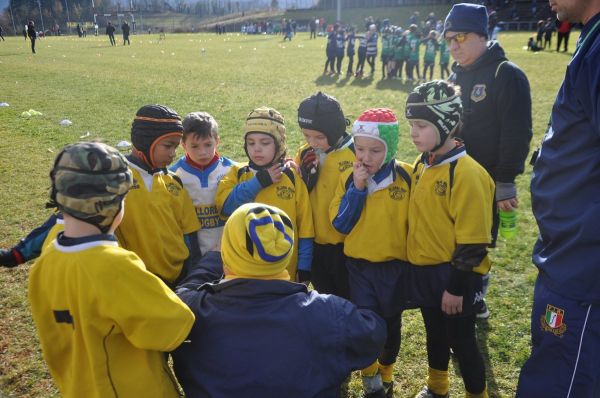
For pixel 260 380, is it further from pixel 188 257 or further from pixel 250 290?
pixel 188 257

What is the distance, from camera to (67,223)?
1.86m

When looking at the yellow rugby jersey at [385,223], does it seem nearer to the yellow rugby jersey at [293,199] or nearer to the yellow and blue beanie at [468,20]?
the yellow rugby jersey at [293,199]

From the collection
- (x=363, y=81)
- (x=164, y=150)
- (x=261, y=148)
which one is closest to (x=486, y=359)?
(x=261, y=148)

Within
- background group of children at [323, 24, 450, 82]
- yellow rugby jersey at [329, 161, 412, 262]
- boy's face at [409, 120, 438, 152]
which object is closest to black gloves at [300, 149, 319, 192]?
yellow rugby jersey at [329, 161, 412, 262]

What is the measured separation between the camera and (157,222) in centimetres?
290

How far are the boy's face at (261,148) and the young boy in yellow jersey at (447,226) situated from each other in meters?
0.93

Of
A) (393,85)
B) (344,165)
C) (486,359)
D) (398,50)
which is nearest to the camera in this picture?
(344,165)

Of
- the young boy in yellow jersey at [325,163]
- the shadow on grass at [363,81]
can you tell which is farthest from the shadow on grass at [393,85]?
the young boy in yellow jersey at [325,163]

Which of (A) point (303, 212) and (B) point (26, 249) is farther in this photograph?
(A) point (303, 212)

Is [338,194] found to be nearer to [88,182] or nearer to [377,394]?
[377,394]

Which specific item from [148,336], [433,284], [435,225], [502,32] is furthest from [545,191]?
[502,32]

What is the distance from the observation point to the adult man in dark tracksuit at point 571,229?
1.96 meters

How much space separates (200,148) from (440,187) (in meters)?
1.66

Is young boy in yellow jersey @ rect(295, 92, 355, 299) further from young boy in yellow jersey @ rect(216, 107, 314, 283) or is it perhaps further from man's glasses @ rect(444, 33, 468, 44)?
man's glasses @ rect(444, 33, 468, 44)
